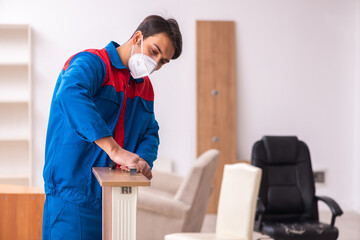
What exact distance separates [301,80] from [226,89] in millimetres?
967

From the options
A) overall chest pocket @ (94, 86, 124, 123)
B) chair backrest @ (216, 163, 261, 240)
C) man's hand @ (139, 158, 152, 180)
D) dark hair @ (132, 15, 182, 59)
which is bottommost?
chair backrest @ (216, 163, 261, 240)

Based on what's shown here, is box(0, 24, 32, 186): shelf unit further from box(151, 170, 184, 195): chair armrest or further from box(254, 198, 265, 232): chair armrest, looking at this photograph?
box(254, 198, 265, 232): chair armrest

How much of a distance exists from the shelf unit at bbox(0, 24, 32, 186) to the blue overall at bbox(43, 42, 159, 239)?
3.91 metres

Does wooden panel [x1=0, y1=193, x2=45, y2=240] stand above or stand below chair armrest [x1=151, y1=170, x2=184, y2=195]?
above

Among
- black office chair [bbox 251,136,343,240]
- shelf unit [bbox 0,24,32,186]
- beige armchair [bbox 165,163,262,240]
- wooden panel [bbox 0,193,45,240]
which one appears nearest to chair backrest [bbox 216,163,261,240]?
beige armchair [bbox 165,163,262,240]

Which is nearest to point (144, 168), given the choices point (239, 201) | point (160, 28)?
point (160, 28)

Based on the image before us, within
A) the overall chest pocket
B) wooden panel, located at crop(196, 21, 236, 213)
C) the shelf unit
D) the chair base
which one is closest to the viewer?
the overall chest pocket

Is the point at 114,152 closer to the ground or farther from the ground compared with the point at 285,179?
farther from the ground

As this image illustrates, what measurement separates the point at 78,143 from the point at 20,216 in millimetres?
1057

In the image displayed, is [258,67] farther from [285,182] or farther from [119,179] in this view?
[119,179]

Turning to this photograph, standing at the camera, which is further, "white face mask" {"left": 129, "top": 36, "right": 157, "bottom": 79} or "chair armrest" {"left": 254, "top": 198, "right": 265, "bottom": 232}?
"chair armrest" {"left": 254, "top": 198, "right": 265, "bottom": 232}

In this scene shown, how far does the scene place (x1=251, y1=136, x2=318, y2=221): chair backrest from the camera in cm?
379

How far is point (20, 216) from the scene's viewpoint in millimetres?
2340

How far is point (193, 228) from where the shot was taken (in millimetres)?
3949
